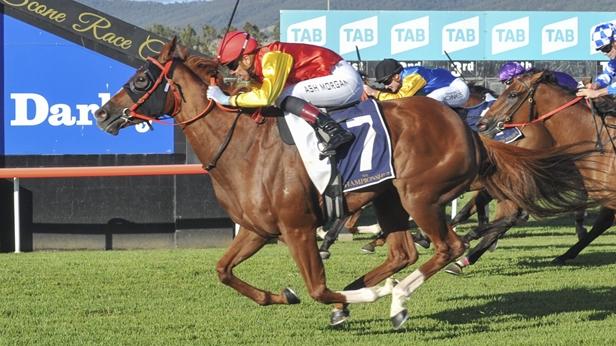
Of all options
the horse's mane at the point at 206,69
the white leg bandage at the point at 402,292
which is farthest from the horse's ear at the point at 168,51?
the white leg bandage at the point at 402,292

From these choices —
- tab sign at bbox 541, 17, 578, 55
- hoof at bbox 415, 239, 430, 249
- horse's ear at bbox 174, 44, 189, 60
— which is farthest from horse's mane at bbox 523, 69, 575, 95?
tab sign at bbox 541, 17, 578, 55

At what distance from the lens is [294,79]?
698cm

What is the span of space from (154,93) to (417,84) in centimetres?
380

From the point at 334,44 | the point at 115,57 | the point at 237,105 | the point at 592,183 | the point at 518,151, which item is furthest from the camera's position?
the point at 334,44

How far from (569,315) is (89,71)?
20.9 ft

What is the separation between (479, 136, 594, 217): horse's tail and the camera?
24.3 feet

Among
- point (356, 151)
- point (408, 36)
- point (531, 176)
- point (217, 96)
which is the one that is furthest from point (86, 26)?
point (408, 36)

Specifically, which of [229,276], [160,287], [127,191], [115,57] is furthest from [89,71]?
[229,276]

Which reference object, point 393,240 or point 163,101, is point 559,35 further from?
point 163,101

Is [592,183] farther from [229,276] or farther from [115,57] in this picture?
[115,57]

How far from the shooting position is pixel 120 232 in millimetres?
A: 12156

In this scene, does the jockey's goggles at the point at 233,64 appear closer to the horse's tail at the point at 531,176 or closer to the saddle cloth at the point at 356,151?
the saddle cloth at the point at 356,151

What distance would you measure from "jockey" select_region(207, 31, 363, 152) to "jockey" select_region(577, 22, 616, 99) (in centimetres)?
280

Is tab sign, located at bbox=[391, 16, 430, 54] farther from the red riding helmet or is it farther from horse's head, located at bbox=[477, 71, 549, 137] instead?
the red riding helmet
